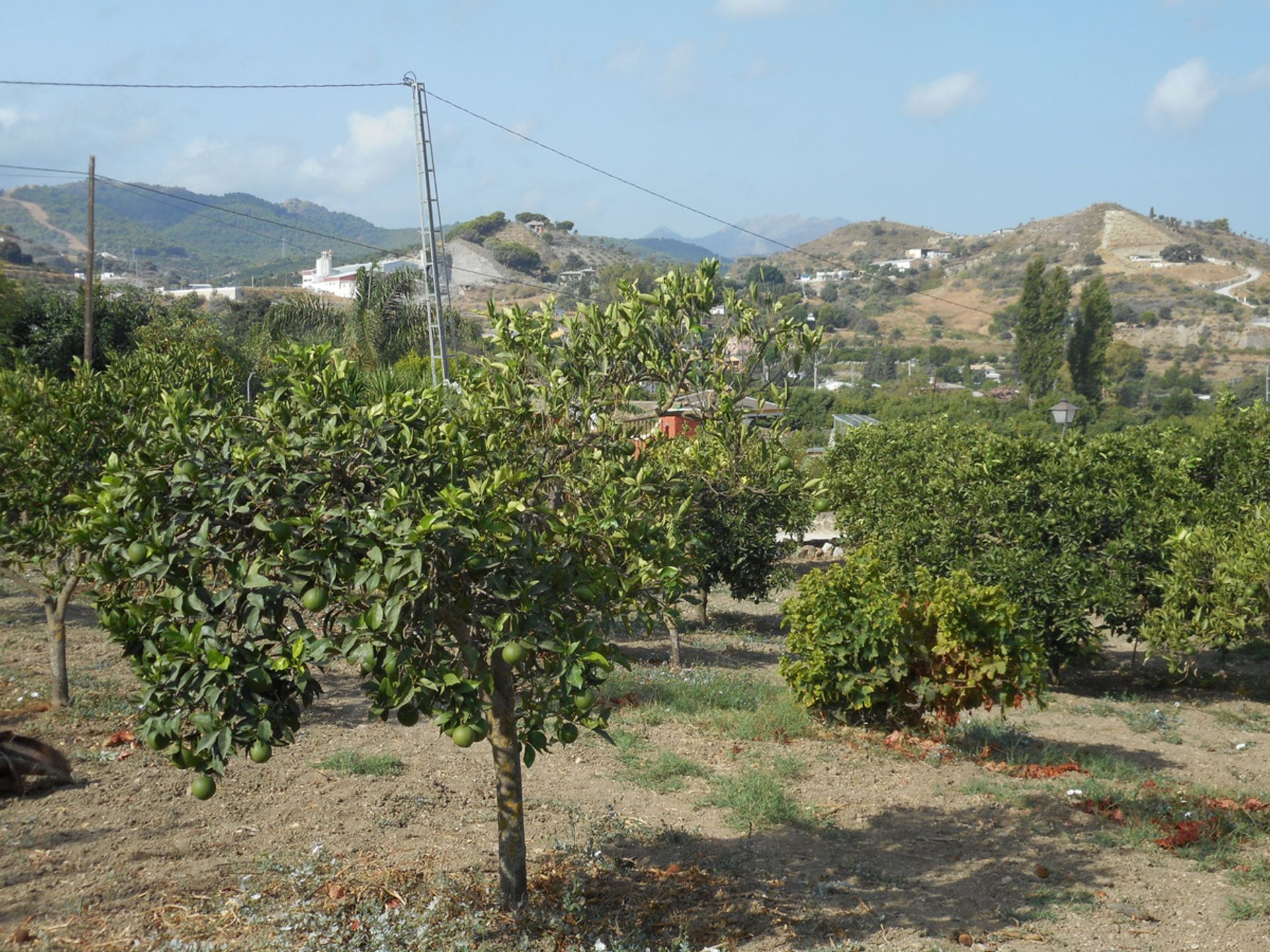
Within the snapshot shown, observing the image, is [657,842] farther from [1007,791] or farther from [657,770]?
[1007,791]

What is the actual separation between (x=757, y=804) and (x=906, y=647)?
2.65 metres

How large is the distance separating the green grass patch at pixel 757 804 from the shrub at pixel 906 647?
70.9 inches

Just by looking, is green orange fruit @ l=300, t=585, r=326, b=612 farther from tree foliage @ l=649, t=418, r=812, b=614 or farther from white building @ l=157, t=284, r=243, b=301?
white building @ l=157, t=284, r=243, b=301

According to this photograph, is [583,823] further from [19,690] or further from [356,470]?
[19,690]

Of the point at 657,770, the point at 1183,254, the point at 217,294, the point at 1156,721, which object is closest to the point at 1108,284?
the point at 1183,254

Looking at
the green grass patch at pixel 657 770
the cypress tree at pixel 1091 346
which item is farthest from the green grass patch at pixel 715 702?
the cypress tree at pixel 1091 346

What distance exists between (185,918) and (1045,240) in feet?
475

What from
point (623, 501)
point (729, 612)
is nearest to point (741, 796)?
point (623, 501)

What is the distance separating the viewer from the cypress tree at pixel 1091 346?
60969 millimetres

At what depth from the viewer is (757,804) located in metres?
7.45

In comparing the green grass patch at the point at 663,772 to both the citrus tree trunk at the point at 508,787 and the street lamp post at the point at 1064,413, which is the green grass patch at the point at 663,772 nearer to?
the citrus tree trunk at the point at 508,787

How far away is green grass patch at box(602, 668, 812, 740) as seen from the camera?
32.6ft

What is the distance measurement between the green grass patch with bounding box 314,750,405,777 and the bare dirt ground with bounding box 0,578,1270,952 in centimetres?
13

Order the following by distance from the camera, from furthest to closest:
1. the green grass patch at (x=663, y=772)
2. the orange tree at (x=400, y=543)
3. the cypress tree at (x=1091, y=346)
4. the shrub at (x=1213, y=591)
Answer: the cypress tree at (x=1091, y=346), the shrub at (x=1213, y=591), the green grass patch at (x=663, y=772), the orange tree at (x=400, y=543)
